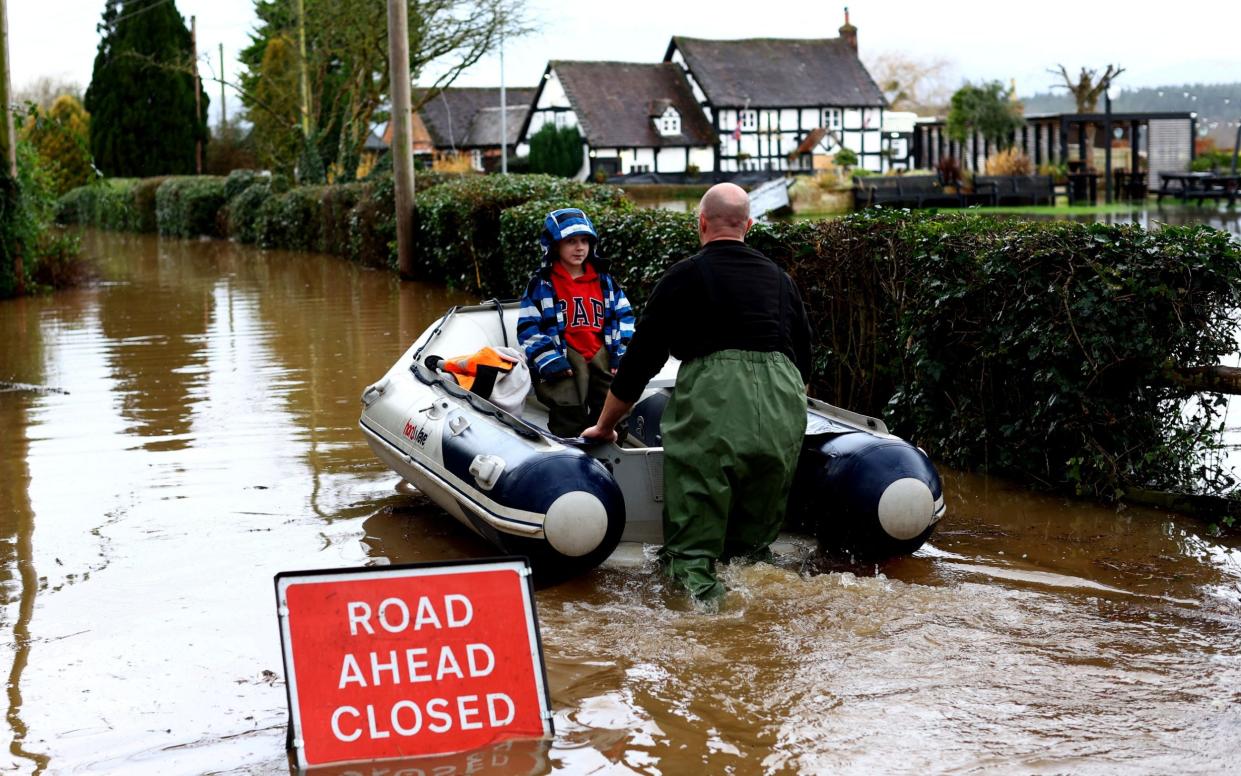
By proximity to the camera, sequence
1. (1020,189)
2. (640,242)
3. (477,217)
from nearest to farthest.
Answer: (640,242), (477,217), (1020,189)

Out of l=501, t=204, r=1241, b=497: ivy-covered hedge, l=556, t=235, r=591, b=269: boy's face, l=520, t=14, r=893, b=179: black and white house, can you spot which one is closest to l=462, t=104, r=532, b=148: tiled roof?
l=520, t=14, r=893, b=179: black and white house

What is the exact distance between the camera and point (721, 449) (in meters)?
6.04

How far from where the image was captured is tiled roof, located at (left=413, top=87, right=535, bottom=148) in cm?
7294

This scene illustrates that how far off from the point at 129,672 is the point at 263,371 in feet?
28.2

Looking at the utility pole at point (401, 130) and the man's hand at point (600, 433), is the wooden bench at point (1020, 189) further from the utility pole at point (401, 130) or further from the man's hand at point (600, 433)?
the man's hand at point (600, 433)

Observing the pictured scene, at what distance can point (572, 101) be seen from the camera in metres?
64.7

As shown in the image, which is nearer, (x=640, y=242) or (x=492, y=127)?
(x=640, y=242)

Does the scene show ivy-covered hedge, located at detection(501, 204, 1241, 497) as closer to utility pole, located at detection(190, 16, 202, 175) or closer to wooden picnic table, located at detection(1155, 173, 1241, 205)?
wooden picnic table, located at detection(1155, 173, 1241, 205)

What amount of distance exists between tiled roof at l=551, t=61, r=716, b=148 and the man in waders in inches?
2290

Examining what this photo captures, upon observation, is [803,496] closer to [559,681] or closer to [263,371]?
[559,681]

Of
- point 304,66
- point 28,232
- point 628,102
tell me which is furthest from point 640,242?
point 628,102

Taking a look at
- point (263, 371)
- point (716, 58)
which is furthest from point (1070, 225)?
point (716, 58)

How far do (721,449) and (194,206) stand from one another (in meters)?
39.4

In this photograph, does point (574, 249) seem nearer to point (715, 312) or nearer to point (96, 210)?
point (715, 312)
